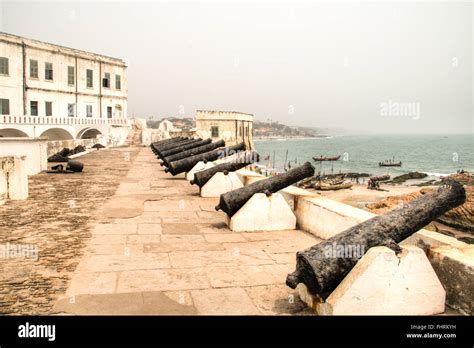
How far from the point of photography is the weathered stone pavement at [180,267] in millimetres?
3559

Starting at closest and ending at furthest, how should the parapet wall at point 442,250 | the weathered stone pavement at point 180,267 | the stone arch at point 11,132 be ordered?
1. the parapet wall at point 442,250
2. the weathered stone pavement at point 180,267
3. the stone arch at point 11,132

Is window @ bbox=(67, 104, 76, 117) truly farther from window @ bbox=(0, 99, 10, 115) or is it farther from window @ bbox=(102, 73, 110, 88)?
window @ bbox=(0, 99, 10, 115)

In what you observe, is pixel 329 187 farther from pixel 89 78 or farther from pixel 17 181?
pixel 17 181

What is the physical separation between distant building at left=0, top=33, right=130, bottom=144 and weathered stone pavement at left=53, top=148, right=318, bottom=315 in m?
28.3

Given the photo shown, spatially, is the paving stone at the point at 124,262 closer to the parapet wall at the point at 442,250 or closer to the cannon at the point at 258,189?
the cannon at the point at 258,189

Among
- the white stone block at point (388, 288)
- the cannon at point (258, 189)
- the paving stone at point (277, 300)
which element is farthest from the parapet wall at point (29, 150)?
the white stone block at point (388, 288)

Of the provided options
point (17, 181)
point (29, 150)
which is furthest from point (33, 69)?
point (17, 181)

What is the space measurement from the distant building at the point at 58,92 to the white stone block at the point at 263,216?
2925 cm

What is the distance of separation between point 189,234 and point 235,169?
3.44 metres

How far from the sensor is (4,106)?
35.1 meters

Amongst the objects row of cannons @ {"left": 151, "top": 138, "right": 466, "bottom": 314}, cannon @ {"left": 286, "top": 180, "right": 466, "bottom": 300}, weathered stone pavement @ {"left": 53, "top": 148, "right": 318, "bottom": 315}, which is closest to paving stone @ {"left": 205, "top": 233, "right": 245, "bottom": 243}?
weathered stone pavement @ {"left": 53, "top": 148, "right": 318, "bottom": 315}

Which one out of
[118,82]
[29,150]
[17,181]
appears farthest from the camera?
[118,82]

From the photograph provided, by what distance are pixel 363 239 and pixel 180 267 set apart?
2.05 metres
